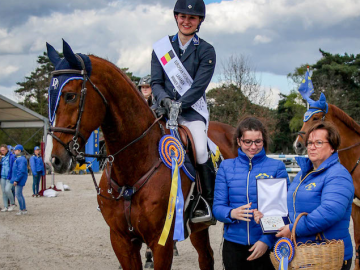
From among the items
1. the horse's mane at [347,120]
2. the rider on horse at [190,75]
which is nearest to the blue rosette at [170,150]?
the rider on horse at [190,75]

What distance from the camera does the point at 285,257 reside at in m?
2.47

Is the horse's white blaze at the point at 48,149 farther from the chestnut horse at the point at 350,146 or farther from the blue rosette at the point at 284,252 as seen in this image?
the chestnut horse at the point at 350,146

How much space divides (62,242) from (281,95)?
38.8m

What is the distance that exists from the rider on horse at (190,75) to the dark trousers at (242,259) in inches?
35.6

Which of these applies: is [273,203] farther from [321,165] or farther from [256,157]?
[256,157]

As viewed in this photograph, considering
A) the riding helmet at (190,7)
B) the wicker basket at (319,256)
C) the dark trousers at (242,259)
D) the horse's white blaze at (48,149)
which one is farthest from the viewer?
the riding helmet at (190,7)

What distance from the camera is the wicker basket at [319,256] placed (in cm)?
238

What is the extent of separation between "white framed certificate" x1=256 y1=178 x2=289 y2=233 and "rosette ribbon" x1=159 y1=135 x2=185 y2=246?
0.97 m

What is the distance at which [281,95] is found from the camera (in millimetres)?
43562

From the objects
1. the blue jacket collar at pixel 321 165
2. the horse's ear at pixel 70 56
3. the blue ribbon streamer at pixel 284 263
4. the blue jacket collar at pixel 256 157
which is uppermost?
the horse's ear at pixel 70 56

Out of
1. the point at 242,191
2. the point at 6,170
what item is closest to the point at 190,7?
the point at 242,191


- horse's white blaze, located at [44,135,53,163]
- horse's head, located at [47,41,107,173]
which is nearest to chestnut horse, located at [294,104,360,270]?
horse's head, located at [47,41,107,173]

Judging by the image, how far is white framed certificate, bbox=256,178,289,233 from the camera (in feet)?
8.74

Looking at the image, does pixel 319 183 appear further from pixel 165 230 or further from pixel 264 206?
pixel 165 230
